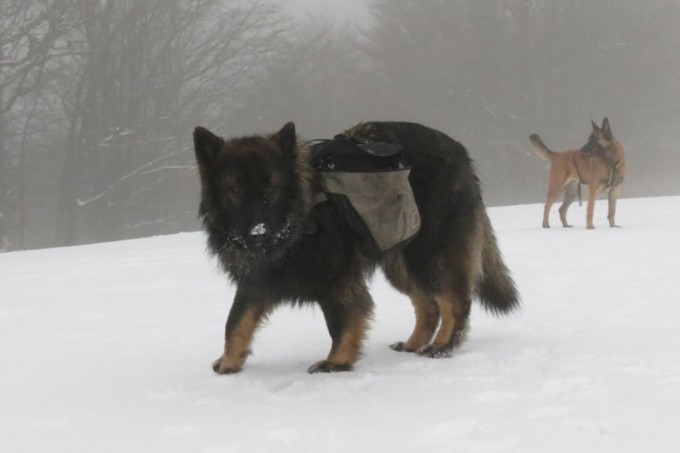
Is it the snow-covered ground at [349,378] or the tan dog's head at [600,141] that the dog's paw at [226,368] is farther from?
the tan dog's head at [600,141]

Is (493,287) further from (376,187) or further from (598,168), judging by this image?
(598,168)

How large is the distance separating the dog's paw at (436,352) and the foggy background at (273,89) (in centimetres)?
2488

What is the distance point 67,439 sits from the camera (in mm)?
3135

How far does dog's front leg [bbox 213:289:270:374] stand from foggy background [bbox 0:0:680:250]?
2479 centimetres

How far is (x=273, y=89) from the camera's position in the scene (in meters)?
33.4

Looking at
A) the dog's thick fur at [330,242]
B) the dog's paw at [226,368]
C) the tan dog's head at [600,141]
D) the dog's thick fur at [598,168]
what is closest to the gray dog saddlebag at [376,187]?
the dog's thick fur at [330,242]

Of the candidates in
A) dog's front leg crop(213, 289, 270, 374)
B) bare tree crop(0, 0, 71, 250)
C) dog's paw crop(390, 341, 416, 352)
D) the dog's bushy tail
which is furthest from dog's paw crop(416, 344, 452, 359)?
bare tree crop(0, 0, 71, 250)

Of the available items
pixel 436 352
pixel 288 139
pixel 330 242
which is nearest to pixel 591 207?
pixel 436 352

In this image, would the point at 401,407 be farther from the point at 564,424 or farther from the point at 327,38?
the point at 327,38

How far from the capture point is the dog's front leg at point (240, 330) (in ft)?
13.9

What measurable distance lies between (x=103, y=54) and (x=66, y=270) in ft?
70.6

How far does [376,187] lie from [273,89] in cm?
2991

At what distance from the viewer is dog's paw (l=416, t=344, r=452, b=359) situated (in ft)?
14.4

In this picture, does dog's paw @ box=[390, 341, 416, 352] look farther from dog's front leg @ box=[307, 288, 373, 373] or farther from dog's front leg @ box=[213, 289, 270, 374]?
dog's front leg @ box=[213, 289, 270, 374]
